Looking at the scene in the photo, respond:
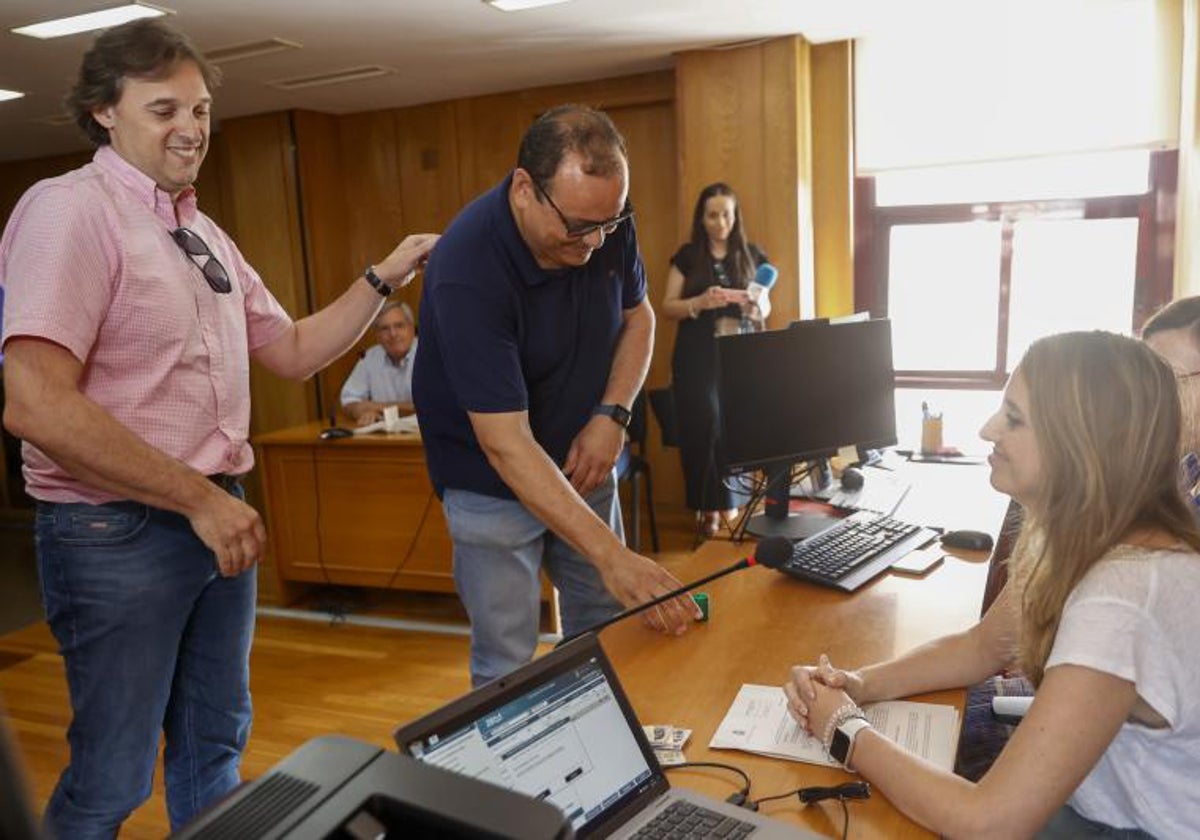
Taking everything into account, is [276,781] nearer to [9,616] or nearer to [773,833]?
[773,833]

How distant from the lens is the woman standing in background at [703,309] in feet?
15.0

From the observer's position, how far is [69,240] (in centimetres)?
135

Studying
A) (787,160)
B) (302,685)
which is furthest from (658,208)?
(302,685)

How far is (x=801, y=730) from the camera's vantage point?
4.10ft

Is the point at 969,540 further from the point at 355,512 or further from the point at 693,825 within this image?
the point at 355,512

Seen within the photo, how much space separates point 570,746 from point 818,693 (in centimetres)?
39

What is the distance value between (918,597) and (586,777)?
3.18ft

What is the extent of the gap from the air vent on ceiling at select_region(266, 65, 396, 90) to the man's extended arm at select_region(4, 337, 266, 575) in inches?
161

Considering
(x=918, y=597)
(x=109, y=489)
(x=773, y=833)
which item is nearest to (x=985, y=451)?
(x=918, y=597)

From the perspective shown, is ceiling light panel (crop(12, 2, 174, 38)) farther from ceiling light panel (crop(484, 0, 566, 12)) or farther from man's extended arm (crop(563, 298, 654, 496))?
man's extended arm (crop(563, 298, 654, 496))

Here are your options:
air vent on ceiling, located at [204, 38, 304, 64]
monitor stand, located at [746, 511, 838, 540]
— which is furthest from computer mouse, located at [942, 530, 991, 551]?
air vent on ceiling, located at [204, 38, 304, 64]

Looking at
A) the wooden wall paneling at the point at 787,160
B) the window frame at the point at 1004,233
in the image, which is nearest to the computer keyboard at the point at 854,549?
the wooden wall paneling at the point at 787,160

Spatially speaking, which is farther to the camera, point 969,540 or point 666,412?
point 666,412

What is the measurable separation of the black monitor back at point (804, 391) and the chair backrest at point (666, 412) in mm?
2147
